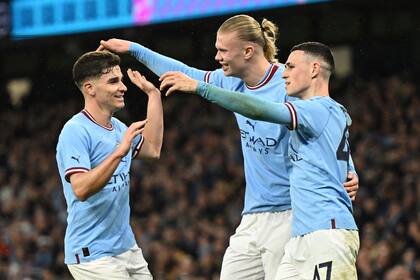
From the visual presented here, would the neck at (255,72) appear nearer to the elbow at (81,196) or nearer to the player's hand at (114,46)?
the player's hand at (114,46)

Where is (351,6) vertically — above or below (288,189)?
above

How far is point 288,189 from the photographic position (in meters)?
6.28

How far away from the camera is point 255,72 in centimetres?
637

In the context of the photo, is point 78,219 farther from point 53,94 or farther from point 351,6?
point 53,94

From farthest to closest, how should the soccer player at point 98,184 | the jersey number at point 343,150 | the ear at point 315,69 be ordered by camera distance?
the soccer player at point 98,184, the ear at point 315,69, the jersey number at point 343,150

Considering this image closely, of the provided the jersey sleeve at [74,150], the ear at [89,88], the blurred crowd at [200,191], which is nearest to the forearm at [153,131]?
the ear at [89,88]

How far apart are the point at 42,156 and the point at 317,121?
12873 millimetres

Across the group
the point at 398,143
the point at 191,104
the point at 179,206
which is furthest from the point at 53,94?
the point at 398,143

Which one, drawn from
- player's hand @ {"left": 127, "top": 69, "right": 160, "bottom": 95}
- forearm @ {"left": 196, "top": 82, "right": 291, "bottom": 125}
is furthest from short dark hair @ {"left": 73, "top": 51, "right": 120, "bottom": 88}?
forearm @ {"left": 196, "top": 82, "right": 291, "bottom": 125}

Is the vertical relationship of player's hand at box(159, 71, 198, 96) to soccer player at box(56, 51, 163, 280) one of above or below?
above

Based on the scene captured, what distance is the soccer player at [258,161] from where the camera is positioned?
6262mm

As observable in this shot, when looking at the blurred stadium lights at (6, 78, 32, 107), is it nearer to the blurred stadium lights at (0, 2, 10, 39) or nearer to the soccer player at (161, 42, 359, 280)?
the blurred stadium lights at (0, 2, 10, 39)

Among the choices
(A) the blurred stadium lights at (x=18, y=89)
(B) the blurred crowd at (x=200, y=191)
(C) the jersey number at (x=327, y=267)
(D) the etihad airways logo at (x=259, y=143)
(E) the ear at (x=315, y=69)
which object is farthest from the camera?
(A) the blurred stadium lights at (x=18, y=89)

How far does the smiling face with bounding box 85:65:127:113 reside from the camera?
20.9ft
